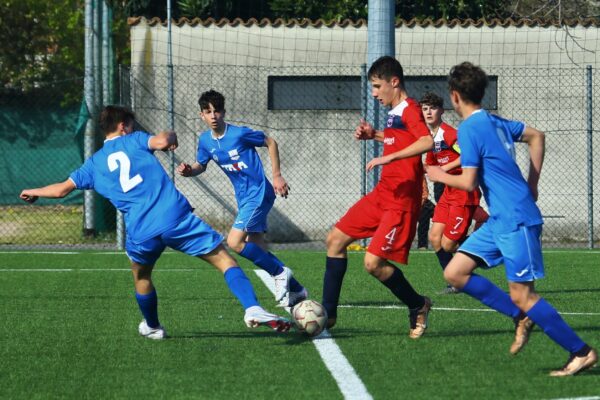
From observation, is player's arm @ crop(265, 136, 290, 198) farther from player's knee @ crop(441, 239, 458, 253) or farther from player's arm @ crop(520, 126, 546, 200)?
player's arm @ crop(520, 126, 546, 200)

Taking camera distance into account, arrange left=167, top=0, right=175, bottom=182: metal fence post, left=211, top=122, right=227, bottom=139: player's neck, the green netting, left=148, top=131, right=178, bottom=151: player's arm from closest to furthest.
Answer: left=148, top=131, right=178, bottom=151: player's arm, left=211, top=122, right=227, bottom=139: player's neck, left=167, top=0, right=175, bottom=182: metal fence post, the green netting

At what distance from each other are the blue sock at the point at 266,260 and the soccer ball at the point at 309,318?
1.40m

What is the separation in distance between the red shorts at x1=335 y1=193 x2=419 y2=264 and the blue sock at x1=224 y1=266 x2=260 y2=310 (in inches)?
38.1

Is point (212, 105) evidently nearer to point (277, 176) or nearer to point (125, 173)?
point (277, 176)

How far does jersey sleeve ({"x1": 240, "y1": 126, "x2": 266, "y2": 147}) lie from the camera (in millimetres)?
10352

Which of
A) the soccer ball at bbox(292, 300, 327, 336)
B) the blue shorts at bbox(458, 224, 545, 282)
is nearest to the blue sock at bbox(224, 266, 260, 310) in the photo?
the soccer ball at bbox(292, 300, 327, 336)

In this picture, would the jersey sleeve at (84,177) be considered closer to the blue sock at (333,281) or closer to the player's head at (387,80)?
the blue sock at (333,281)

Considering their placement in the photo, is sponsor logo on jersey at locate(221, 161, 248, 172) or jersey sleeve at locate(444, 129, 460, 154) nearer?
jersey sleeve at locate(444, 129, 460, 154)

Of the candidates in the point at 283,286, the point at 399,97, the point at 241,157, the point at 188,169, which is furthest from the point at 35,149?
the point at 399,97

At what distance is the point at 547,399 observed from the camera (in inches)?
218

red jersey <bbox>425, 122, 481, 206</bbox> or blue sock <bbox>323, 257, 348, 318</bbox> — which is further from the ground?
red jersey <bbox>425, 122, 481, 206</bbox>

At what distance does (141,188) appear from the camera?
7453 millimetres

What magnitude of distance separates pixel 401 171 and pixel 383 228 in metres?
0.42

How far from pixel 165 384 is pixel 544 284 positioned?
234 inches
